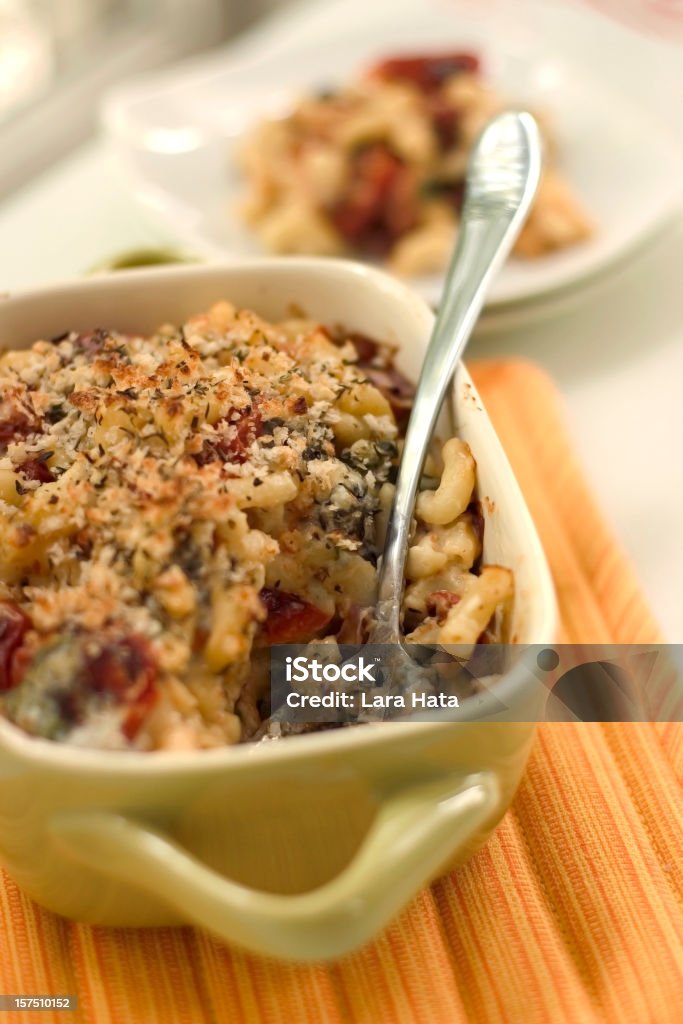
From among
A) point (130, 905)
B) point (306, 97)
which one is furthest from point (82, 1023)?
point (306, 97)

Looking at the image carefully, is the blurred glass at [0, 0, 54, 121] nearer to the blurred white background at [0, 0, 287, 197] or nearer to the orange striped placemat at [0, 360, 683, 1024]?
the blurred white background at [0, 0, 287, 197]

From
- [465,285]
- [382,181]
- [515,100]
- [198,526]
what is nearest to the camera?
[198,526]

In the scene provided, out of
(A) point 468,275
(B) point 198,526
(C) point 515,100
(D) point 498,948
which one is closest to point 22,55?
(C) point 515,100

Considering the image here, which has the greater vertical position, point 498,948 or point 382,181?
point 382,181

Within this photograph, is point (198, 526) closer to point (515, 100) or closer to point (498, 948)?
point (498, 948)

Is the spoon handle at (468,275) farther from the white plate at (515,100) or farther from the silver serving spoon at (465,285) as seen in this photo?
the white plate at (515,100)

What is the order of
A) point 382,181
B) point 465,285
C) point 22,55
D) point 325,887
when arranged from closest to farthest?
point 325,887, point 465,285, point 382,181, point 22,55

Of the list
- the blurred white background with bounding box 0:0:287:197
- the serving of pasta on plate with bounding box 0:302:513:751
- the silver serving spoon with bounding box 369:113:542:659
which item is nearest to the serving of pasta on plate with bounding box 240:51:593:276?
the silver serving spoon with bounding box 369:113:542:659
